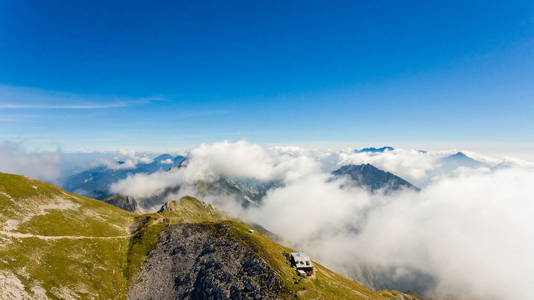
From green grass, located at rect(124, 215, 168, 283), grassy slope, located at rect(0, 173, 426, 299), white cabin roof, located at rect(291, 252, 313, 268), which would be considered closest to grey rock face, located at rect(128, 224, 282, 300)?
green grass, located at rect(124, 215, 168, 283)

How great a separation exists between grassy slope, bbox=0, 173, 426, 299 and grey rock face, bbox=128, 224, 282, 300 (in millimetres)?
4142

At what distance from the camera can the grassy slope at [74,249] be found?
6197 centimetres

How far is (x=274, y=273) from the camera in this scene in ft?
229

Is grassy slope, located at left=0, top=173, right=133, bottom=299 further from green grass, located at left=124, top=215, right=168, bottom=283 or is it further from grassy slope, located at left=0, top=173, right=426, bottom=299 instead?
green grass, located at left=124, top=215, right=168, bottom=283

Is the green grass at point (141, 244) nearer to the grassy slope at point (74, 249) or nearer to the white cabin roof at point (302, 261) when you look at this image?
the grassy slope at point (74, 249)

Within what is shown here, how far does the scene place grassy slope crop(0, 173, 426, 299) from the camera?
62.0m

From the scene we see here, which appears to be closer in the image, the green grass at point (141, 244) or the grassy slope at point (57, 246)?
the grassy slope at point (57, 246)

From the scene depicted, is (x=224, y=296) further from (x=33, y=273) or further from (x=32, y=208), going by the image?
(x=32, y=208)

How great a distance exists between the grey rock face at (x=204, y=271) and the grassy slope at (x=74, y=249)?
13.6 ft

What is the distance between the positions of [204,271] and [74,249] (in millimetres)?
50125

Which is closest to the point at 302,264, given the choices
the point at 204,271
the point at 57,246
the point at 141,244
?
the point at 204,271

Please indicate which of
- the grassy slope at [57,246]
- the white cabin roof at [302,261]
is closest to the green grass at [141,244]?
the grassy slope at [57,246]

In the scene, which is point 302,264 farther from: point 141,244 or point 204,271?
point 141,244

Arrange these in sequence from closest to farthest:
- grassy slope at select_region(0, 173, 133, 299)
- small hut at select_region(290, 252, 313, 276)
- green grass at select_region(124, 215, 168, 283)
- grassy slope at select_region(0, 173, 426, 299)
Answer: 1. grassy slope at select_region(0, 173, 133, 299)
2. grassy slope at select_region(0, 173, 426, 299)
3. green grass at select_region(124, 215, 168, 283)
4. small hut at select_region(290, 252, 313, 276)
